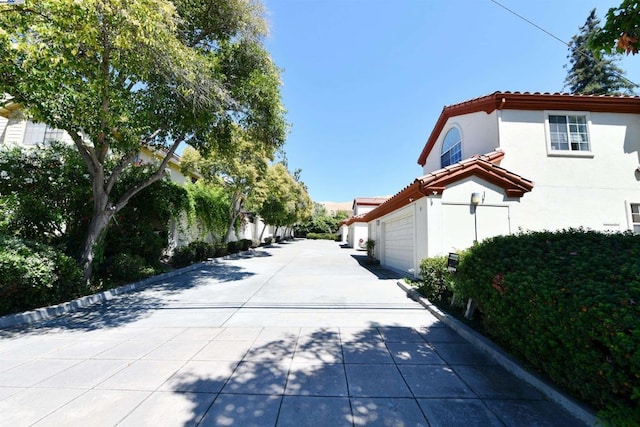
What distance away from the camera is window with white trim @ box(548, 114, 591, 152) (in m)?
9.90

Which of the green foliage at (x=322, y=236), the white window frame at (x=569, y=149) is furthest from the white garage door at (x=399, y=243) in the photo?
the green foliage at (x=322, y=236)

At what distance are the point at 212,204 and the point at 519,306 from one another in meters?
15.0

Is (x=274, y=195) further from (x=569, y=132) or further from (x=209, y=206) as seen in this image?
(x=569, y=132)

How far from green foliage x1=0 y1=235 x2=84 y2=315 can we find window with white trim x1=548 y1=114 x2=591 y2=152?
14798 millimetres

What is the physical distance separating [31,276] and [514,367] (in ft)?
26.4

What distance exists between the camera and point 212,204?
1552 cm

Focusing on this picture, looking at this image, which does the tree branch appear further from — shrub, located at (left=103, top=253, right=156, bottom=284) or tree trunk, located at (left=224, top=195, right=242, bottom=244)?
tree trunk, located at (left=224, top=195, right=242, bottom=244)

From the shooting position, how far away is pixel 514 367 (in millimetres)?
3275

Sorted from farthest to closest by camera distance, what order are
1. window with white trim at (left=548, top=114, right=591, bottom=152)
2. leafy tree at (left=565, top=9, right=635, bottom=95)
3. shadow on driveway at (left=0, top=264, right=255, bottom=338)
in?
leafy tree at (left=565, top=9, right=635, bottom=95) → window with white trim at (left=548, top=114, right=591, bottom=152) → shadow on driveway at (left=0, top=264, right=255, bottom=338)

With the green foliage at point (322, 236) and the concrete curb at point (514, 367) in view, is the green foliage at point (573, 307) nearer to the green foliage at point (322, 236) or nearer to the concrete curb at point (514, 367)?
the concrete curb at point (514, 367)

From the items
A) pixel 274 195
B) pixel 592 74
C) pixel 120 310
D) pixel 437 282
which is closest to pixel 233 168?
pixel 274 195

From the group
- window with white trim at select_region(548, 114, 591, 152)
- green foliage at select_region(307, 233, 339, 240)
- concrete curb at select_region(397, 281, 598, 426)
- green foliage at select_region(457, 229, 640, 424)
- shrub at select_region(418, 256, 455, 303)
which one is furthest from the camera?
green foliage at select_region(307, 233, 339, 240)

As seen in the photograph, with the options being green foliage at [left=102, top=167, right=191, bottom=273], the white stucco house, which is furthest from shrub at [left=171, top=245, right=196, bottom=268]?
the white stucco house

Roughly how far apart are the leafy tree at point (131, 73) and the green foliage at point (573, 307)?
6880 mm
